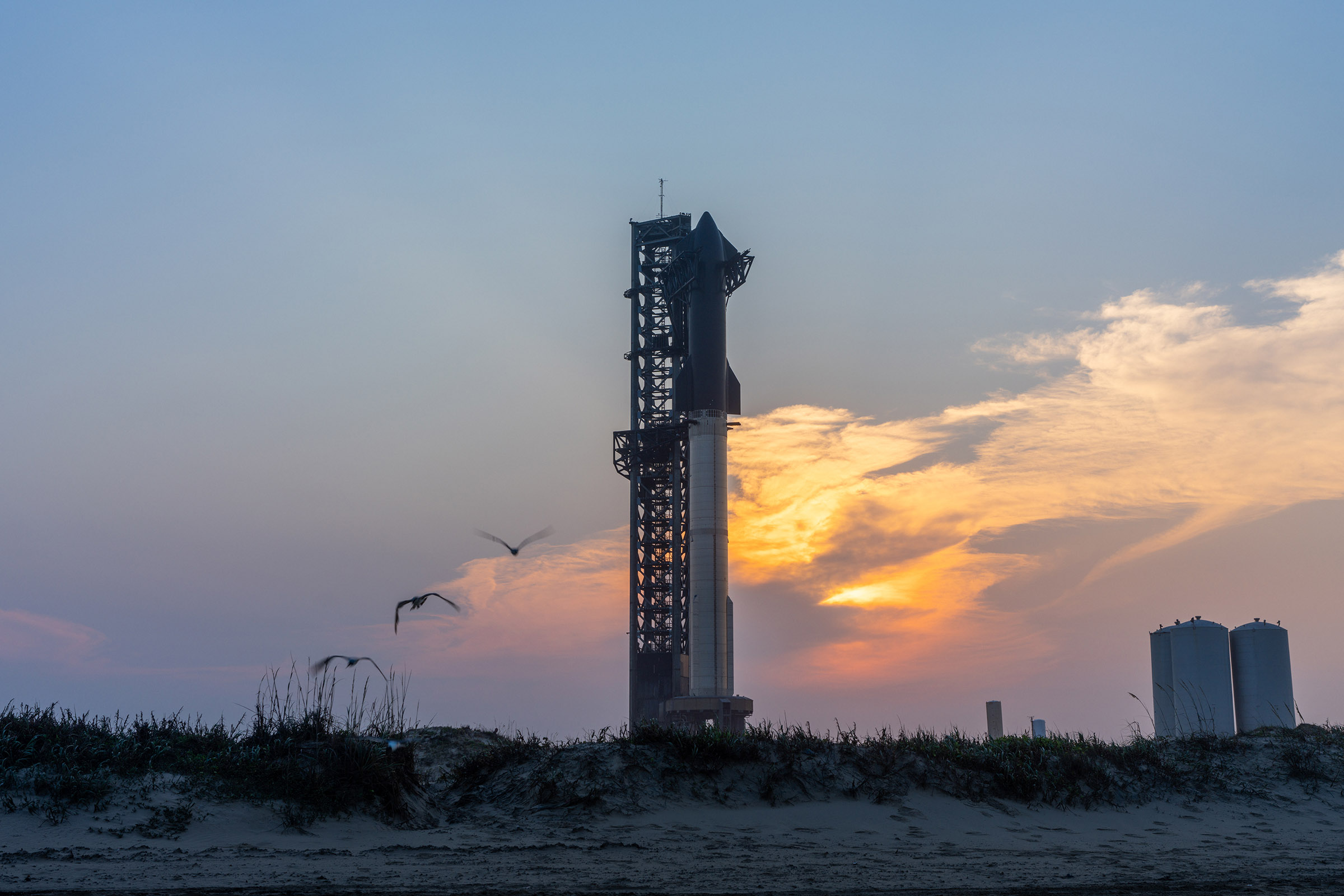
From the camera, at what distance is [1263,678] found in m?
36.7

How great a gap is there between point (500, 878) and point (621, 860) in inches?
78.7

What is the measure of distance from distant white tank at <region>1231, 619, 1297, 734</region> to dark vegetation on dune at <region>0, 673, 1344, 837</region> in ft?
55.2

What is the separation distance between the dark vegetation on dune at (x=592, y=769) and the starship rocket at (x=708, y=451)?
33.8m

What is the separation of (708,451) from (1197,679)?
1048 inches

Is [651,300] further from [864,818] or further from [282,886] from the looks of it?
[282,886]

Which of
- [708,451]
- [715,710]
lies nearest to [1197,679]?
[715,710]

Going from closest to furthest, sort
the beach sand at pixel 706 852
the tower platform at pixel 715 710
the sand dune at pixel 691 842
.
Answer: the beach sand at pixel 706 852
the sand dune at pixel 691 842
the tower platform at pixel 715 710

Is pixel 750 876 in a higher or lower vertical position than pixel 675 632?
lower

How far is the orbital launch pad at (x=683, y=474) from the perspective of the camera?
54781 millimetres

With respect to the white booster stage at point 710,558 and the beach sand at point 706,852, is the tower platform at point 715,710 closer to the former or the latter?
the white booster stage at point 710,558

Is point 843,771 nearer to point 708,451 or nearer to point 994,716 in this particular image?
point 994,716

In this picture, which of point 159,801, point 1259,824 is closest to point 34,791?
point 159,801

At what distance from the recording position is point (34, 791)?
14391 mm

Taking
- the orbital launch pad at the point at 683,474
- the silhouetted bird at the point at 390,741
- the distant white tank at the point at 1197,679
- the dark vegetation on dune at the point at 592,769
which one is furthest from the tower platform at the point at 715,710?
the silhouetted bird at the point at 390,741
